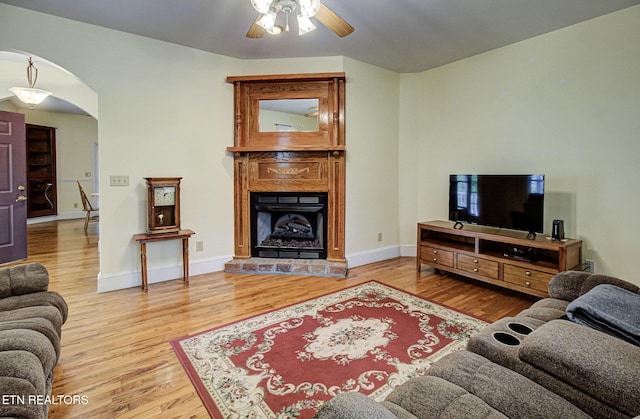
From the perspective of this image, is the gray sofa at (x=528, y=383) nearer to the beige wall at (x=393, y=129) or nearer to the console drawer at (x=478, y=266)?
the console drawer at (x=478, y=266)

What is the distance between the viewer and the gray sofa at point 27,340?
1.12m

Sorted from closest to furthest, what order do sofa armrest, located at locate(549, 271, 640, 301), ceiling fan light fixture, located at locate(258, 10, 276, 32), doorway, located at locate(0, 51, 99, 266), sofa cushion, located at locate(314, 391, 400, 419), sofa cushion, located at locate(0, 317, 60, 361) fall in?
sofa cushion, located at locate(314, 391, 400, 419), sofa cushion, located at locate(0, 317, 60, 361), sofa armrest, located at locate(549, 271, 640, 301), ceiling fan light fixture, located at locate(258, 10, 276, 32), doorway, located at locate(0, 51, 99, 266)

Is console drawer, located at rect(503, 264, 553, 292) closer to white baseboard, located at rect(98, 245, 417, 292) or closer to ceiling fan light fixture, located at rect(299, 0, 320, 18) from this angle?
white baseboard, located at rect(98, 245, 417, 292)

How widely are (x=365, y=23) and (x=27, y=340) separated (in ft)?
11.5

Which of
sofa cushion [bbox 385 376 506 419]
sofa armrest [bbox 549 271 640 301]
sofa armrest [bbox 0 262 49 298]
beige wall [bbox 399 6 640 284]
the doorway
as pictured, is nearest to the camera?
sofa cushion [bbox 385 376 506 419]

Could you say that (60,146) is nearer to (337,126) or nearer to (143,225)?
(143,225)

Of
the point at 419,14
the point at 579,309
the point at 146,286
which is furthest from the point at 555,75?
the point at 146,286

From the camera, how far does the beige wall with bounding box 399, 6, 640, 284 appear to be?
2957mm

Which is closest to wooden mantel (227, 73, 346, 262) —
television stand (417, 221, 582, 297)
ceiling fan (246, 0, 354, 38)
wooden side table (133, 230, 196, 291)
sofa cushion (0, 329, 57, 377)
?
wooden side table (133, 230, 196, 291)

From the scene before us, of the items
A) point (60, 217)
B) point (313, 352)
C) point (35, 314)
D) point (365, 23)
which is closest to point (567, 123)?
A: point (365, 23)

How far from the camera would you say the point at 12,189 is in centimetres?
438

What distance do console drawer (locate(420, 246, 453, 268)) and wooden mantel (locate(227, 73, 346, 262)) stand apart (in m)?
1.03

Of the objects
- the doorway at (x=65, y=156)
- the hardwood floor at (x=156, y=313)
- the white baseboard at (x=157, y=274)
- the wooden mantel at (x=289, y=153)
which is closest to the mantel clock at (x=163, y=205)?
the white baseboard at (x=157, y=274)

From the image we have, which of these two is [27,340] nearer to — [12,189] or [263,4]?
[263,4]
